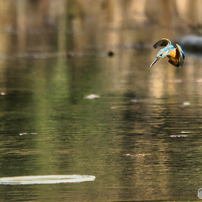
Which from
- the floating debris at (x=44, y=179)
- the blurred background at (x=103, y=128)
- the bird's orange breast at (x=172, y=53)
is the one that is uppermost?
the bird's orange breast at (x=172, y=53)

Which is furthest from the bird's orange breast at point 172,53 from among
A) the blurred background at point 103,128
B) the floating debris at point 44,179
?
the floating debris at point 44,179

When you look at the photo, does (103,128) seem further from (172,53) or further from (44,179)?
(172,53)

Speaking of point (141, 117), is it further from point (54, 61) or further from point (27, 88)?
point (54, 61)

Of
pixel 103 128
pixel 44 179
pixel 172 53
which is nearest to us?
pixel 172 53

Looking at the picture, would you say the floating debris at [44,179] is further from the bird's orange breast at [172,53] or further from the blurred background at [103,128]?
the bird's orange breast at [172,53]

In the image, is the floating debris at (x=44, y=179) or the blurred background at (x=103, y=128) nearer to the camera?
the blurred background at (x=103, y=128)

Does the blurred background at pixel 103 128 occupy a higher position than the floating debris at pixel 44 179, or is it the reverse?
the blurred background at pixel 103 128

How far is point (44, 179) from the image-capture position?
6.84 meters

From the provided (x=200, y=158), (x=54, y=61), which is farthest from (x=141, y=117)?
(x=54, y=61)

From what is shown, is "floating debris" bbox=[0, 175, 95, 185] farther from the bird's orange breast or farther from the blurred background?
the bird's orange breast

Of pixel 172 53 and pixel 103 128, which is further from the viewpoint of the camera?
pixel 103 128

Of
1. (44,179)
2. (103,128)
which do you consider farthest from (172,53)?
(103,128)

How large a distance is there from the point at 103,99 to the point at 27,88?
2.50 metres

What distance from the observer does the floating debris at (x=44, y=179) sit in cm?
672
